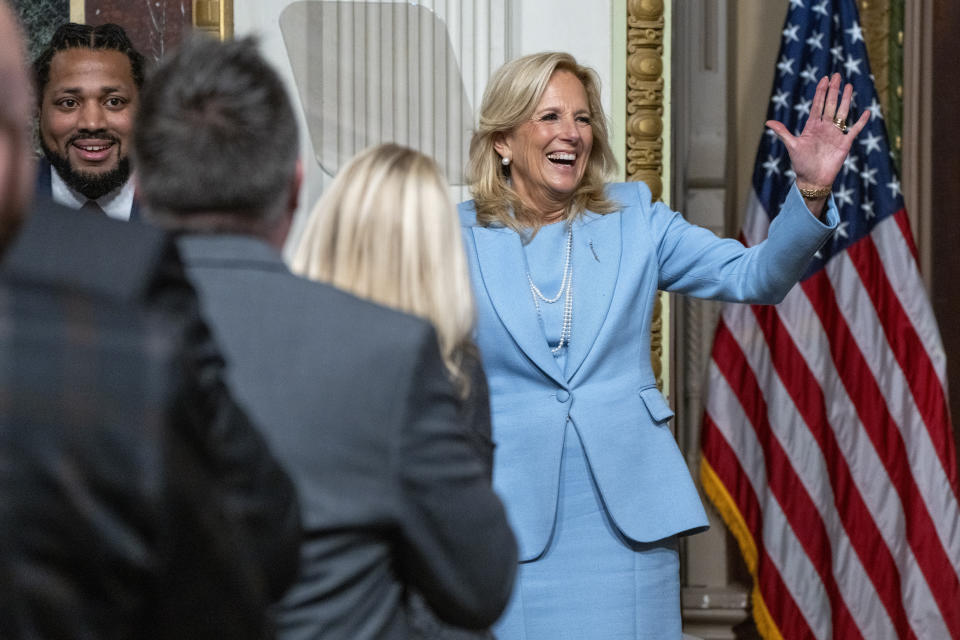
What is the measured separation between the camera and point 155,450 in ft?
3.01

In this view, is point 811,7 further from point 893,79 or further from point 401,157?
point 401,157

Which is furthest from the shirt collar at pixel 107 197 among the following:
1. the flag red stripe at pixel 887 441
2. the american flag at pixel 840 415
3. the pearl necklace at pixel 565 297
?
the flag red stripe at pixel 887 441

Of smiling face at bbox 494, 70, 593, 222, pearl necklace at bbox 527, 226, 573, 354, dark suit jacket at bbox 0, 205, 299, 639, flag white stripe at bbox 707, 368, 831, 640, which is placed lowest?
flag white stripe at bbox 707, 368, 831, 640

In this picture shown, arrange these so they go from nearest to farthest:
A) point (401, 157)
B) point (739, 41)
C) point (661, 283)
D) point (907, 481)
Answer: point (401, 157) → point (661, 283) → point (907, 481) → point (739, 41)

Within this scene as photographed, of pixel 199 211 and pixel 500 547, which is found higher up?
pixel 199 211

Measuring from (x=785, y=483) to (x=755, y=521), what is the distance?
172mm

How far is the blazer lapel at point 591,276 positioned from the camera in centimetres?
326

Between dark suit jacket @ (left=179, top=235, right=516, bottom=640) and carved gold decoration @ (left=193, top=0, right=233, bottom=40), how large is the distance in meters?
3.12

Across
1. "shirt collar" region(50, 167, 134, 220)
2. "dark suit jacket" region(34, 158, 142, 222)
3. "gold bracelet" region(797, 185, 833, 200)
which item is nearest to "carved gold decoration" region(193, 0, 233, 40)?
"dark suit jacket" region(34, 158, 142, 222)

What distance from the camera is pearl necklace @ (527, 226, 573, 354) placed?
329 cm

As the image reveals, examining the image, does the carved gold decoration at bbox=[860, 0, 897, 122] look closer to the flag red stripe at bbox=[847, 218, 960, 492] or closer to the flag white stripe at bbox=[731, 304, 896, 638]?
the flag red stripe at bbox=[847, 218, 960, 492]

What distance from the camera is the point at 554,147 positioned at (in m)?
3.51

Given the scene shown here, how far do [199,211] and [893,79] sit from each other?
14.4ft

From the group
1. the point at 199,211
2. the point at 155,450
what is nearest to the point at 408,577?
the point at 199,211
